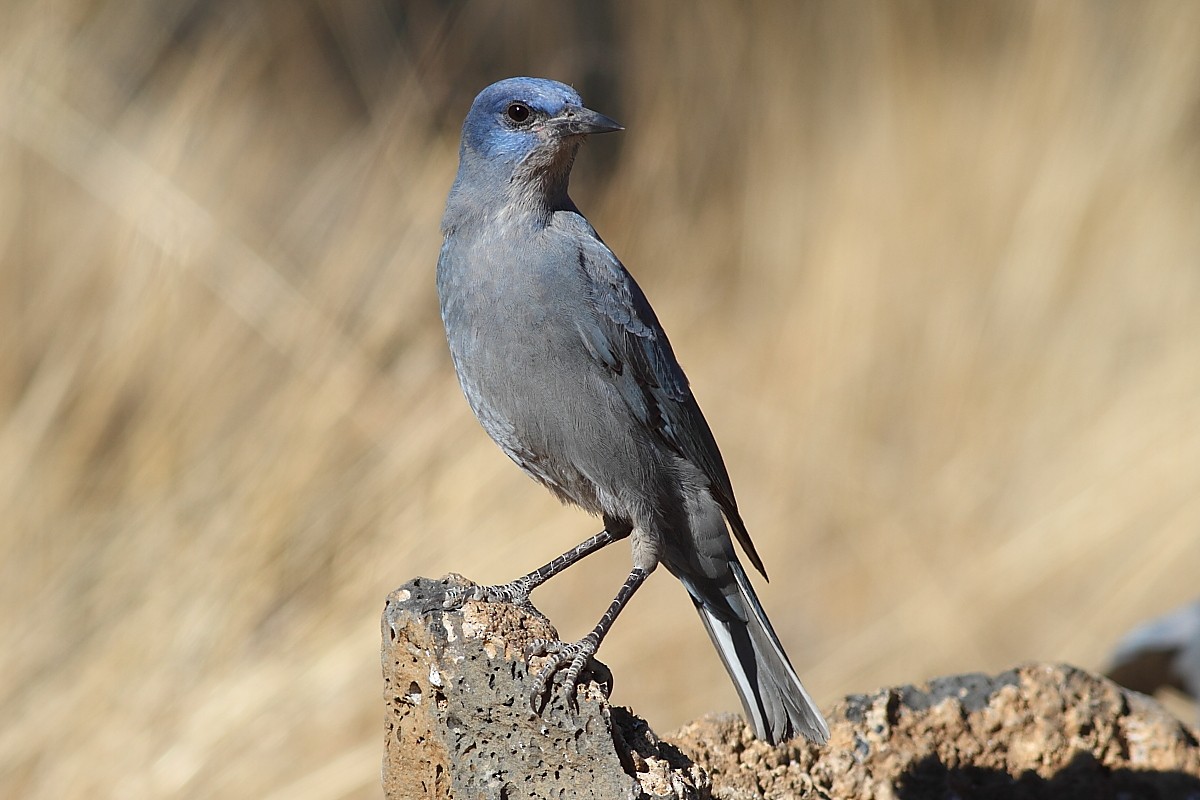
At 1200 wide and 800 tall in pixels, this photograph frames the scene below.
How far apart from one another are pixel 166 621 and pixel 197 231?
1.82m

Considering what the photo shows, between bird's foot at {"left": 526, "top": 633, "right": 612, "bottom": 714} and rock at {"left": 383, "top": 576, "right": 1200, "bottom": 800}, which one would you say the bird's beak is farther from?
bird's foot at {"left": 526, "top": 633, "right": 612, "bottom": 714}

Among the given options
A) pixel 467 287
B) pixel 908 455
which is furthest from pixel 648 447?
pixel 908 455

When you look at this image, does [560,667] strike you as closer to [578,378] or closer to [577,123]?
[578,378]

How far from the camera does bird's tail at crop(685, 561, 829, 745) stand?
3566 millimetres

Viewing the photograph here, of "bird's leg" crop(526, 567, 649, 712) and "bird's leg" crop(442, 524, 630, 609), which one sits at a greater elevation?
"bird's leg" crop(442, 524, 630, 609)

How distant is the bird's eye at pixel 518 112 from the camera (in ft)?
12.1

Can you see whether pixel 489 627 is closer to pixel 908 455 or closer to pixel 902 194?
pixel 908 455

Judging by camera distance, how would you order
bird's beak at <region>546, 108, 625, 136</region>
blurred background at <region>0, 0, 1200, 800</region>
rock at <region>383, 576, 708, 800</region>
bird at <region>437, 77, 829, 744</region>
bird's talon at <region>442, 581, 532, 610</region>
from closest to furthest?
rock at <region>383, 576, 708, 800</region> < bird's talon at <region>442, 581, 532, 610</region> < bird at <region>437, 77, 829, 744</region> < bird's beak at <region>546, 108, 625, 136</region> < blurred background at <region>0, 0, 1200, 800</region>

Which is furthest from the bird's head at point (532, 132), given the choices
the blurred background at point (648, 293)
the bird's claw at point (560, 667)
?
the blurred background at point (648, 293)

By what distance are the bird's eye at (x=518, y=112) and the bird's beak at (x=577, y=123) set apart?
0.07 m

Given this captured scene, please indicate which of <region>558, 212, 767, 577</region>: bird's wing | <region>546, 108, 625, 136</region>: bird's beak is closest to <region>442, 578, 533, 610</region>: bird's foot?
<region>558, 212, 767, 577</region>: bird's wing

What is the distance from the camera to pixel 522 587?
11.3ft

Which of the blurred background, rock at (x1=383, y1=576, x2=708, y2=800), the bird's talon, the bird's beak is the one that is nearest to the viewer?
rock at (x1=383, y1=576, x2=708, y2=800)

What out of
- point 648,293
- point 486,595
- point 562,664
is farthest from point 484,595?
point 648,293
